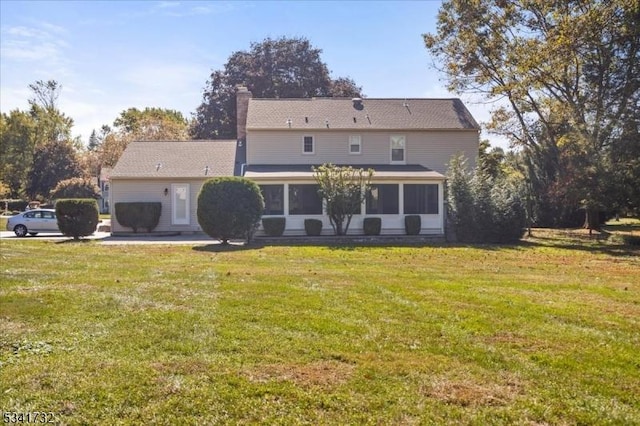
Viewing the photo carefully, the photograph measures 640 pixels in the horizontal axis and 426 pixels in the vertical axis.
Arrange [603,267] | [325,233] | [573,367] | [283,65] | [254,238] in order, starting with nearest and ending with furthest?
[573,367] → [603,267] → [254,238] → [325,233] → [283,65]

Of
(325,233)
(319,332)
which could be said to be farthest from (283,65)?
(319,332)

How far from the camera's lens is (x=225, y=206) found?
765 inches

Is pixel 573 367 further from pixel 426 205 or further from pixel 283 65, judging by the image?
pixel 283 65

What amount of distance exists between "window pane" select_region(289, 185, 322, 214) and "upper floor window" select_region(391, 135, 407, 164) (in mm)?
6106

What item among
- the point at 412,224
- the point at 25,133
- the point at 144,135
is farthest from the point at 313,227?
the point at 25,133

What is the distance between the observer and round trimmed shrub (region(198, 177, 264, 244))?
63.8 ft

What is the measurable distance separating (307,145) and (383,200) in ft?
18.7

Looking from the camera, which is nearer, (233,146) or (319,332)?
(319,332)

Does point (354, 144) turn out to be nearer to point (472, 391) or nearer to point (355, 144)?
point (355, 144)

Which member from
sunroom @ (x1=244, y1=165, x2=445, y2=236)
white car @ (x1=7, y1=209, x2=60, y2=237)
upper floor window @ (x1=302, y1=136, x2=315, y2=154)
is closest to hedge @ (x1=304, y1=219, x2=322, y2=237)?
sunroom @ (x1=244, y1=165, x2=445, y2=236)

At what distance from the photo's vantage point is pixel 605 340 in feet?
19.7

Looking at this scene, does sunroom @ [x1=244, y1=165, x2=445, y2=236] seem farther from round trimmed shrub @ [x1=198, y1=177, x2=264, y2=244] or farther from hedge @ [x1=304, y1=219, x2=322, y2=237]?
round trimmed shrub @ [x1=198, y1=177, x2=264, y2=244]

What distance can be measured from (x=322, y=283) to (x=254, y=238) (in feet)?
42.3

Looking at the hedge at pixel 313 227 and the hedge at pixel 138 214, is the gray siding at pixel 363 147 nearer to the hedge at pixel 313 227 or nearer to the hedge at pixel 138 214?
the hedge at pixel 313 227
